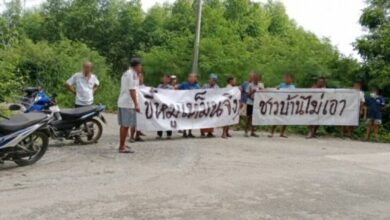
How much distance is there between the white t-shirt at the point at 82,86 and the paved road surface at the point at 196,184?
100cm

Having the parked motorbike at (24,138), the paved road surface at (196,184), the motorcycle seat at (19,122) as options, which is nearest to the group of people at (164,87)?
the paved road surface at (196,184)

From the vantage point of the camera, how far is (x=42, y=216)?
5.88 meters

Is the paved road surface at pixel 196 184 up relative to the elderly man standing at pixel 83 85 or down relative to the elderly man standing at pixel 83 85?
down

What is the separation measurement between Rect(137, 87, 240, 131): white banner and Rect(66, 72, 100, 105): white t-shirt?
121 cm

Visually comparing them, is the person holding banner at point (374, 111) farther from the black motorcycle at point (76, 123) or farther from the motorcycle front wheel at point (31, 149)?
the motorcycle front wheel at point (31, 149)

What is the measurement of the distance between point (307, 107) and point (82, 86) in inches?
250

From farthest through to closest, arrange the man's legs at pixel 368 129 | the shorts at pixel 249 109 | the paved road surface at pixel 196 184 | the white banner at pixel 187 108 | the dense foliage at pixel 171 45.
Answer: the dense foliage at pixel 171 45
the man's legs at pixel 368 129
the shorts at pixel 249 109
the white banner at pixel 187 108
the paved road surface at pixel 196 184

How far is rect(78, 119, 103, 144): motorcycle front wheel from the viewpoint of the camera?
37.0ft

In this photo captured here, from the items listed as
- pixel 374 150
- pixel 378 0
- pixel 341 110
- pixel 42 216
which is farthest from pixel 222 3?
pixel 42 216

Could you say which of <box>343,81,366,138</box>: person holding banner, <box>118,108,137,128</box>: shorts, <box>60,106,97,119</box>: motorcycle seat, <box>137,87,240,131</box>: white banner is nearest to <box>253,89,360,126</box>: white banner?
<box>343,81,366,138</box>: person holding banner

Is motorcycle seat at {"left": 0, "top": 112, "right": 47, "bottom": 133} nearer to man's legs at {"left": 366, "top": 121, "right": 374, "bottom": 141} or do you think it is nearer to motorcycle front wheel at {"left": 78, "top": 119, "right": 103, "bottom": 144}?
motorcycle front wheel at {"left": 78, "top": 119, "right": 103, "bottom": 144}

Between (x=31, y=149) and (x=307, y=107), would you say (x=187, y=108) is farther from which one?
(x=31, y=149)

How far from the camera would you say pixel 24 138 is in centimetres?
853

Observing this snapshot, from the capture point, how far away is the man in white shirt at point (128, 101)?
1017cm
